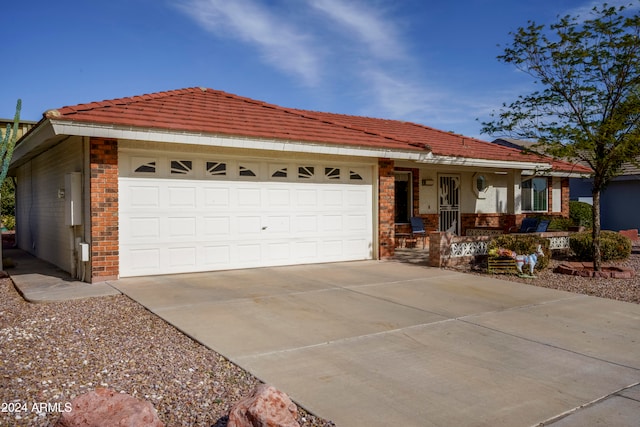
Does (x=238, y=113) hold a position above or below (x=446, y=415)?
above

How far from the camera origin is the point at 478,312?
7.03 m

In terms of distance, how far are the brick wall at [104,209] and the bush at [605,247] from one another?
1063 centimetres

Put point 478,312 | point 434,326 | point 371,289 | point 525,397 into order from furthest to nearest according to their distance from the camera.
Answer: point 371,289 → point 478,312 → point 434,326 → point 525,397

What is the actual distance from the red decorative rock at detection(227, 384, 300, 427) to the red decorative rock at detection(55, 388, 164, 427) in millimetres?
524

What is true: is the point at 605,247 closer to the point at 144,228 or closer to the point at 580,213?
the point at 580,213

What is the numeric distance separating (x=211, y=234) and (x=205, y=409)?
6.54 metres

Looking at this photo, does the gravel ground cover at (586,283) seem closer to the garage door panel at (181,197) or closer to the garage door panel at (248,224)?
the garage door panel at (248,224)

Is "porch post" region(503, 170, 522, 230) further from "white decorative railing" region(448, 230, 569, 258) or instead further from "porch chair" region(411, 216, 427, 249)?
"white decorative railing" region(448, 230, 569, 258)

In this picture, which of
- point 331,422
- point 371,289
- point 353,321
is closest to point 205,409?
point 331,422

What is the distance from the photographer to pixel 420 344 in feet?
18.0

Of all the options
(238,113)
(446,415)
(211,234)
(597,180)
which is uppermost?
(238,113)

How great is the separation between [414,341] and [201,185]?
19.5 ft

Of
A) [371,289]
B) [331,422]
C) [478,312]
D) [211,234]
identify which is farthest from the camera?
[211,234]

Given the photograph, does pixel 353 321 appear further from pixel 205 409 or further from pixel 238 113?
pixel 238 113
